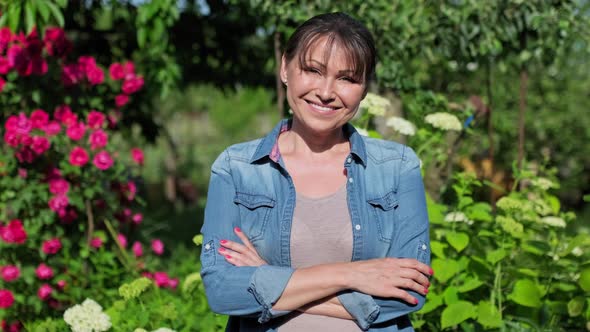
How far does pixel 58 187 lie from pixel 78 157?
0.19 m

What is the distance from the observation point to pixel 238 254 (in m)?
1.85

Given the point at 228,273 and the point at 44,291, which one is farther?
the point at 44,291

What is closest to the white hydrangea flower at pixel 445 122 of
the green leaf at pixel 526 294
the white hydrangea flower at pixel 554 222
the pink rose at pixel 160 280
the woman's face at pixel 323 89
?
the white hydrangea flower at pixel 554 222

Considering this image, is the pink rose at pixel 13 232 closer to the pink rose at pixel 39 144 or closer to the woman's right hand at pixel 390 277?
the pink rose at pixel 39 144

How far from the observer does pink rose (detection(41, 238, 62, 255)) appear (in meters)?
3.77

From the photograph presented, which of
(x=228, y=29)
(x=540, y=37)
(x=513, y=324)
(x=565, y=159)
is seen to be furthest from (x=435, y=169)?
(x=565, y=159)

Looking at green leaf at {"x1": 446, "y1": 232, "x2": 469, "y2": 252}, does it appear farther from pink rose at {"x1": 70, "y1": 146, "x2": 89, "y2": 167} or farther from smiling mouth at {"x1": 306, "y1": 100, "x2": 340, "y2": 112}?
pink rose at {"x1": 70, "y1": 146, "x2": 89, "y2": 167}

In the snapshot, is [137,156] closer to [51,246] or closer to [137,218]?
[137,218]

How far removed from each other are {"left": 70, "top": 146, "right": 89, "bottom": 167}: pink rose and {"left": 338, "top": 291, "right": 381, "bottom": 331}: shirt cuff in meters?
2.36

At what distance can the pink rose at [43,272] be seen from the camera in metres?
3.70

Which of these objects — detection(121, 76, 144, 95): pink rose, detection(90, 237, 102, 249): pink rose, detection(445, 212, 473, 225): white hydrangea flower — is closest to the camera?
detection(445, 212, 473, 225): white hydrangea flower

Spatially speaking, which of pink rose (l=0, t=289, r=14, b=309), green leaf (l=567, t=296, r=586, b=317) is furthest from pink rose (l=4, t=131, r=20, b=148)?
green leaf (l=567, t=296, r=586, b=317)

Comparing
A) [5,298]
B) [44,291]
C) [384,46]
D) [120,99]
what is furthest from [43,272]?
[384,46]

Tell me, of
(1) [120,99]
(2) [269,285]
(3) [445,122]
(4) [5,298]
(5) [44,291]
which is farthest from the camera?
(1) [120,99]
